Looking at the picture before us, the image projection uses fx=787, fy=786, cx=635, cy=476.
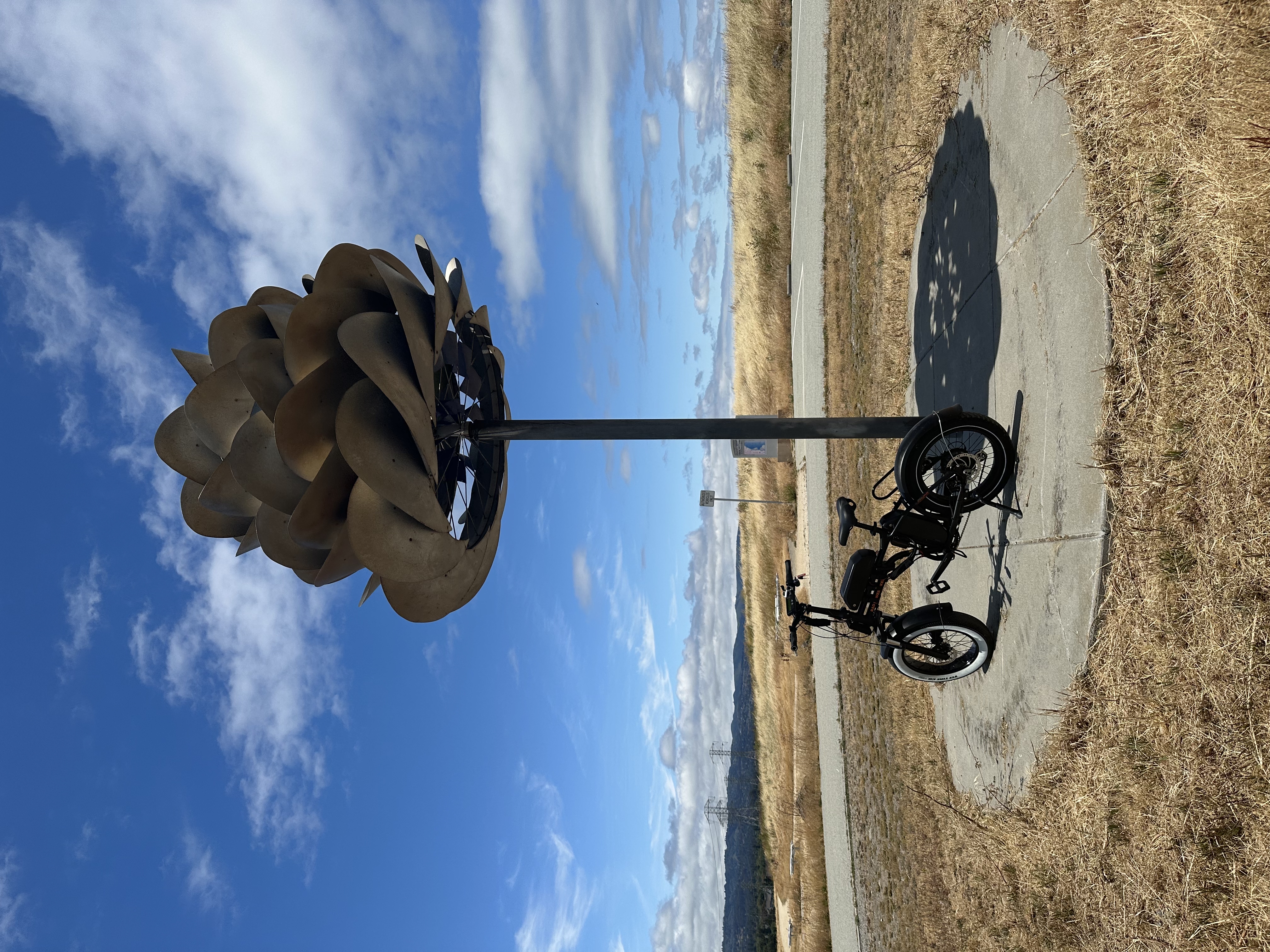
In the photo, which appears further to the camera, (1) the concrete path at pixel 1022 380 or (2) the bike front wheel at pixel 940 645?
(2) the bike front wheel at pixel 940 645

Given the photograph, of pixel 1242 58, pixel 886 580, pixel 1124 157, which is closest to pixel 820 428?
pixel 886 580

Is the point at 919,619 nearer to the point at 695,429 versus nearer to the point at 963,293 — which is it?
the point at 695,429

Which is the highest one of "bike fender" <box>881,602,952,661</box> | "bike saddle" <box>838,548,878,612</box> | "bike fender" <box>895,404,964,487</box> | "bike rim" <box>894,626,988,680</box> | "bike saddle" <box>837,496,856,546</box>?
"bike fender" <box>895,404,964,487</box>

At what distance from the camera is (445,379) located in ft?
22.6

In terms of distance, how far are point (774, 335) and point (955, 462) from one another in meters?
13.9

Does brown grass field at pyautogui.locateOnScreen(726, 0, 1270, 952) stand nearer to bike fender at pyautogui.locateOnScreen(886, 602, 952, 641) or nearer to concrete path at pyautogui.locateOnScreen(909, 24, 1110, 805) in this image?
concrete path at pyautogui.locateOnScreen(909, 24, 1110, 805)

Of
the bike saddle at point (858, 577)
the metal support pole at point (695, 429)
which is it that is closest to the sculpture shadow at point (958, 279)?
the metal support pole at point (695, 429)

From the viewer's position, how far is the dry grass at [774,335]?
679 inches

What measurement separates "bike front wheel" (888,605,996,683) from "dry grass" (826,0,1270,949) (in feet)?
4.09

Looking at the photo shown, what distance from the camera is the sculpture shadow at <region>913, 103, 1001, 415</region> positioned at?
8.20 meters

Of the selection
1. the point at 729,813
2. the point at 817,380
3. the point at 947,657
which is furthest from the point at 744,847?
the point at 947,657

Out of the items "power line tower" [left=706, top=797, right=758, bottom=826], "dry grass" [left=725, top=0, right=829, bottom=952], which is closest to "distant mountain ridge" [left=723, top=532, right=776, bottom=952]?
"power line tower" [left=706, top=797, right=758, bottom=826]

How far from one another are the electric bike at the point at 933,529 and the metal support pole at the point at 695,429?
11.7 inches

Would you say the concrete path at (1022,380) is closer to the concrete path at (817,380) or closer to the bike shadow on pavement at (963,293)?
the bike shadow on pavement at (963,293)
